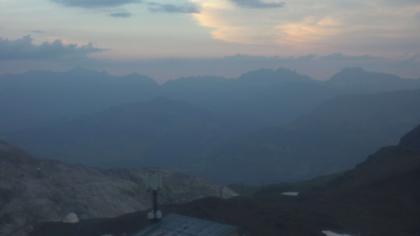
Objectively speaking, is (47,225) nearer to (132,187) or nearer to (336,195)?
(132,187)

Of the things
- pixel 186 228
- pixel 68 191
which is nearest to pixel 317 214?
pixel 186 228

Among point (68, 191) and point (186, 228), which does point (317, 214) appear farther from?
point (68, 191)

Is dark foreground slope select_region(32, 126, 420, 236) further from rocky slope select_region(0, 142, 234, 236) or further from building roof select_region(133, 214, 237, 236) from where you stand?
building roof select_region(133, 214, 237, 236)

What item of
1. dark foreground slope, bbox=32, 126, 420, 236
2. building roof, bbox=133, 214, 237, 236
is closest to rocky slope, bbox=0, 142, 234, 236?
dark foreground slope, bbox=32, 126, 420, 236

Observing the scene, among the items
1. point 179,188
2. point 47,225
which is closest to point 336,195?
point 179,188

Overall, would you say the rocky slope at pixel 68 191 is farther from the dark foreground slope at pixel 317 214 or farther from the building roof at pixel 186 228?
the building roof at pixel 186 228

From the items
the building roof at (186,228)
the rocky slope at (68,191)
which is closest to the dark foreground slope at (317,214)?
the rocky slope at (68,191)

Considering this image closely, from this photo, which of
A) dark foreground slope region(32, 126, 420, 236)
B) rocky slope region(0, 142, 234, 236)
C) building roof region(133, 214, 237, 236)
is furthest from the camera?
→ rocky slope region(0, 142, 234, 236)

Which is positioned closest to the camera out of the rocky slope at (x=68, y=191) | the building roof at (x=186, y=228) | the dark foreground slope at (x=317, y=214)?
the building roof at (x=186, y=228)
